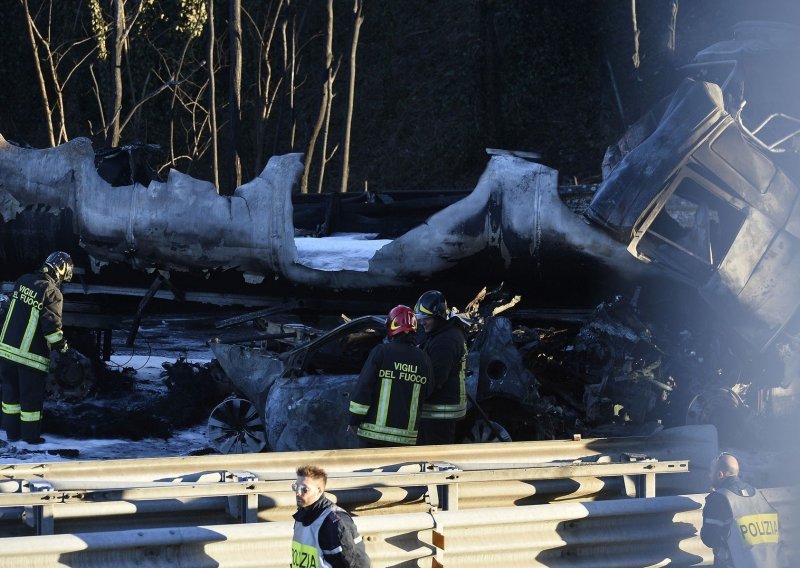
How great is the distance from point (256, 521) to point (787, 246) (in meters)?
5.25

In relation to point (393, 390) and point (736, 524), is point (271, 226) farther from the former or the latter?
point (736, 524)

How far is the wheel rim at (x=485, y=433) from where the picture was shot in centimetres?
834

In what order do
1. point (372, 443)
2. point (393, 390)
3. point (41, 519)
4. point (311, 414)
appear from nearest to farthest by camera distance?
point (41, 519), point (393, 390), point (372, 443), point (311, 414)

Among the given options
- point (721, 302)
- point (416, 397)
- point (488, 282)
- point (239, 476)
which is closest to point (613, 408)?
point (721, 302)

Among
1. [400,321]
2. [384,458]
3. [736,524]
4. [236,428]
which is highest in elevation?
[400,321]

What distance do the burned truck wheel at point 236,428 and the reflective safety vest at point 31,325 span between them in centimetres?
138

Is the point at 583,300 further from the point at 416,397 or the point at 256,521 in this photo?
the point at 256,521

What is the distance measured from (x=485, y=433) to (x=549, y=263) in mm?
2126

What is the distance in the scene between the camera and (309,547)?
4695 mm

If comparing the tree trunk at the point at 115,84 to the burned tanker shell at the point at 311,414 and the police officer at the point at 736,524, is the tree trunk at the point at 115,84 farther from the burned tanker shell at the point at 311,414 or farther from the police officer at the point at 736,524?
the police officer at the point at 736,524

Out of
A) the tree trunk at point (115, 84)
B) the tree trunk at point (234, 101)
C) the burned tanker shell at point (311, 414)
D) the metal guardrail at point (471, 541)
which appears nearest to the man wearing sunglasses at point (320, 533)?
the metal guardrail at point (471, 541)

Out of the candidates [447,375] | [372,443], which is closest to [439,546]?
[372,443]

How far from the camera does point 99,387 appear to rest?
11109mm

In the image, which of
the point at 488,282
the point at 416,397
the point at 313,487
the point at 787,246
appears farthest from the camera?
the point at 488,282
